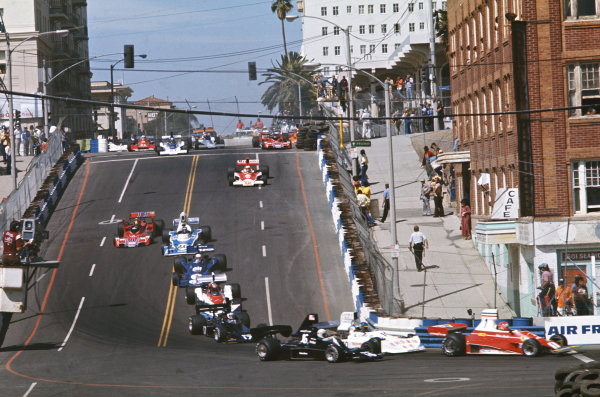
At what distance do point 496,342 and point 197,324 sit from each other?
9.68 metres

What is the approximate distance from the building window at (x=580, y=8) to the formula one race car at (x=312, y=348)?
1508cm

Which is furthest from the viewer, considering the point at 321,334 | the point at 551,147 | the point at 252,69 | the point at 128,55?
the point at 252,69

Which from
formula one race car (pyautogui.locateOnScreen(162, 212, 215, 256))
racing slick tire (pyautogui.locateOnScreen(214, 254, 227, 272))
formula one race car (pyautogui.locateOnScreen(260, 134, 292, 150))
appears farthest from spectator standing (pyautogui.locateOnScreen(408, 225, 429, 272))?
formula one race car (pyautogui.locateOnScreen(260, 134, 292, 150))

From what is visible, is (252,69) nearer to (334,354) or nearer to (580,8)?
(580,8)

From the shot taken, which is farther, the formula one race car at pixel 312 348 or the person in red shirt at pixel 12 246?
the person in red shirt at pixel 12 246

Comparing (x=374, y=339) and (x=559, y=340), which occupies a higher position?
(x=374, y=339)

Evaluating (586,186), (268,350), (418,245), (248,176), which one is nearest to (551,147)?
(586,186)

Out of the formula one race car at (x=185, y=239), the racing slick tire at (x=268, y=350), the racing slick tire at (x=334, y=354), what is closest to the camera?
the racing slick tire at (x=334, y=354)

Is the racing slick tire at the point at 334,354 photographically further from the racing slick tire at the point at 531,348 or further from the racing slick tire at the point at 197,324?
the racing slick tire at the point at 197,324

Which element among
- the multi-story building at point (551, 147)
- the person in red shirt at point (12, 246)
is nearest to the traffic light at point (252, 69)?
the multi-story building at point (551, 147)

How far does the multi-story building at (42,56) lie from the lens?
87.4m

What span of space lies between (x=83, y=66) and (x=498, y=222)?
95.4m

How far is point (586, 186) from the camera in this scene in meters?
32.3

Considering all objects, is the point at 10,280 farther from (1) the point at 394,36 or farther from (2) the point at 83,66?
(1) the point at 394,36
